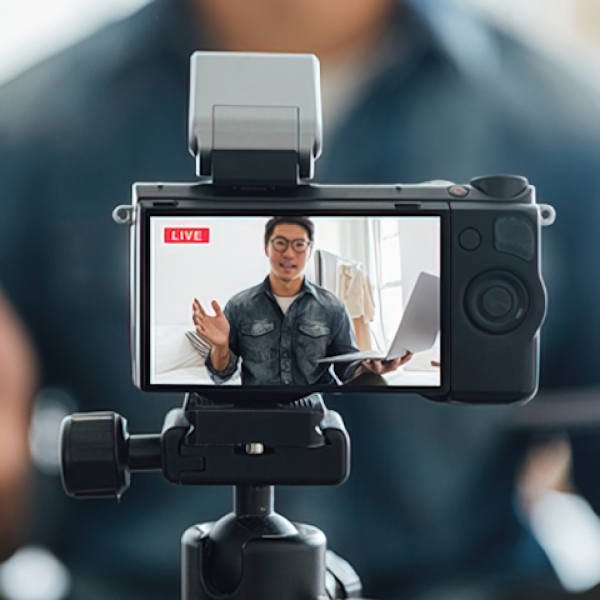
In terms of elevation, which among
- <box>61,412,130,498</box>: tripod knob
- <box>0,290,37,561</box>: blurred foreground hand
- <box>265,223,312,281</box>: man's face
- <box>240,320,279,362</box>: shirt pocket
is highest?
<box>265,223,312,281</box>: man's face

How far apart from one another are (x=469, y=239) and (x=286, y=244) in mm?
111

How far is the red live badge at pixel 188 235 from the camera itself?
443mm

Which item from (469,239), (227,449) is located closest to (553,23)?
(469,239)

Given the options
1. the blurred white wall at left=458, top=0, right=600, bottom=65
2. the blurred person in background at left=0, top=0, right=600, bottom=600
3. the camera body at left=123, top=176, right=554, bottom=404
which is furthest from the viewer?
the blurred white wall at left=458, top=0, right=600, bottom=65

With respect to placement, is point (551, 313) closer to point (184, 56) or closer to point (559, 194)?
point (559, 194)

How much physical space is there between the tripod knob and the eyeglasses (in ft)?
0.51

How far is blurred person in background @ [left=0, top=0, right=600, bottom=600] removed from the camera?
1.02 meters

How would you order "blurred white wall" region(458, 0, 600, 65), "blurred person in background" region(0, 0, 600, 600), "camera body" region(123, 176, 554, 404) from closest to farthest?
1. "camera body" region(123, 176, 554, 404)
2. "blurred person in background" region(0, 0, 600, 600)
3. "blurred white wall" region(458, 0, 600, 65)

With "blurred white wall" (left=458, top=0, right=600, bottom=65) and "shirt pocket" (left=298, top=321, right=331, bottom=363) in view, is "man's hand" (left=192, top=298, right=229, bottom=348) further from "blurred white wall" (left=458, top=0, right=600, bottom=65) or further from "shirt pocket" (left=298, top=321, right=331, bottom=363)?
"blurred white wall" (left=458, top=0, right=600, bottom=65)

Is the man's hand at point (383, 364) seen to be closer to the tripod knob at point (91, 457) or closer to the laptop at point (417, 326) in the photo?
the laptop at point (417, 326)

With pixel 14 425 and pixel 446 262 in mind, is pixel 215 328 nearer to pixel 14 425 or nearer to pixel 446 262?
pixel 446 262

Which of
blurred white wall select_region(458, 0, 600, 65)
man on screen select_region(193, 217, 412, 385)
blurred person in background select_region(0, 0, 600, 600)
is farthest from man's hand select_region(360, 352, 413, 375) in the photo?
blurred white wall select_region(458, 0, 600, 65)

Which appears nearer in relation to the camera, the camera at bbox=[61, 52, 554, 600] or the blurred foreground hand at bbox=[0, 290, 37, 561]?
the camera at bbox=[61, 52, 554, 600]

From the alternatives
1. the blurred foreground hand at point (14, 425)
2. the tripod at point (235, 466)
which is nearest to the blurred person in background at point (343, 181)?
the blurred foreground hand at point (14, 425)
